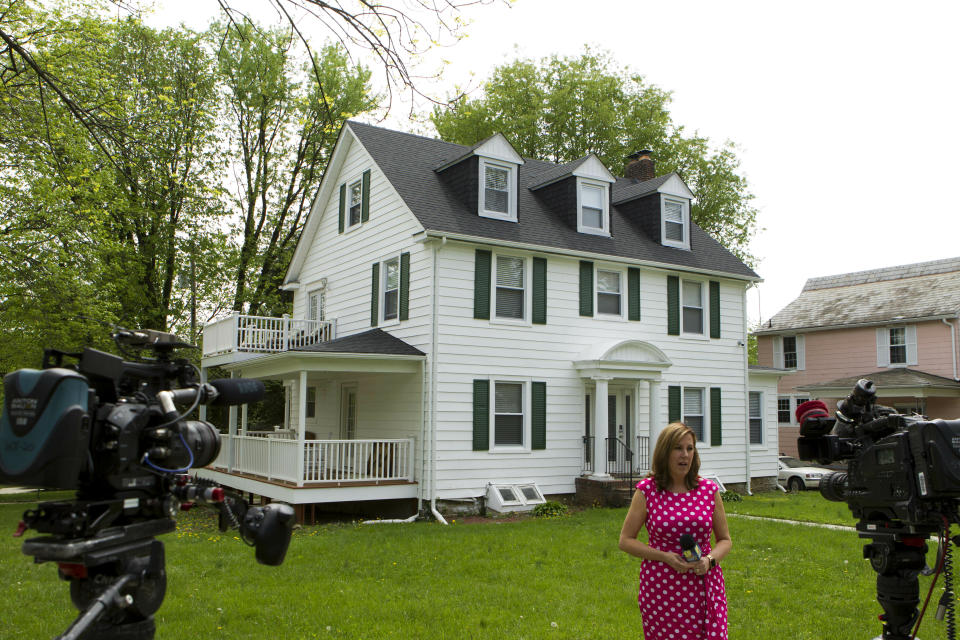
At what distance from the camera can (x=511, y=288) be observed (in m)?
14.9

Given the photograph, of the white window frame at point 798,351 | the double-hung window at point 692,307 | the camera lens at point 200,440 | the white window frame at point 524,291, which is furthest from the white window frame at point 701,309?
the camera lens at point 200,440

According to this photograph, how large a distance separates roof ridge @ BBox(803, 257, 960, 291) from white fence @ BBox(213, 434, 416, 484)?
21.6 metres

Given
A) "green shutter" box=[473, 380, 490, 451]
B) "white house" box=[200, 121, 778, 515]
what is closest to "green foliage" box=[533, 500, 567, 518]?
"white house" box=[200, 121, 778, 515]

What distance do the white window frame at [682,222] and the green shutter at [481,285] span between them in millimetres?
5291

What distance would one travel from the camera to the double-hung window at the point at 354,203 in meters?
17.0

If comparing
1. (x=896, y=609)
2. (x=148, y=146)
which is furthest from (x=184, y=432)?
(x=148, y=146)

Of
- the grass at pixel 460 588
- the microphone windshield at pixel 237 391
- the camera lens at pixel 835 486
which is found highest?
the microphone windshield at pixel 237 391

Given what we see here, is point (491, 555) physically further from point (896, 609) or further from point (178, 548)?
point (896, 609)

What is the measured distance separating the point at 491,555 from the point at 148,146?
611 centimetres

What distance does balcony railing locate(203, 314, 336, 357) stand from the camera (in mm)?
15344

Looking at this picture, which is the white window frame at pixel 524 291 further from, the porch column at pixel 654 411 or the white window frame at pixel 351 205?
the white window frame at pixel 351 205

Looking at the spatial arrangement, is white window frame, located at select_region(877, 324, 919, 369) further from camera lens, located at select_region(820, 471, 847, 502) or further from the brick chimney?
camera lens, located at select_region(820, 471, 847, 502)

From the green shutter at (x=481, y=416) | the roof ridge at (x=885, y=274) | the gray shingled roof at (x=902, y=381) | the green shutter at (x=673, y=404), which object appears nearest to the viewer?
the green shutter at (x=481, y=416)

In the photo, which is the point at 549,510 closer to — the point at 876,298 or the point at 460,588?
the point at 460,588
